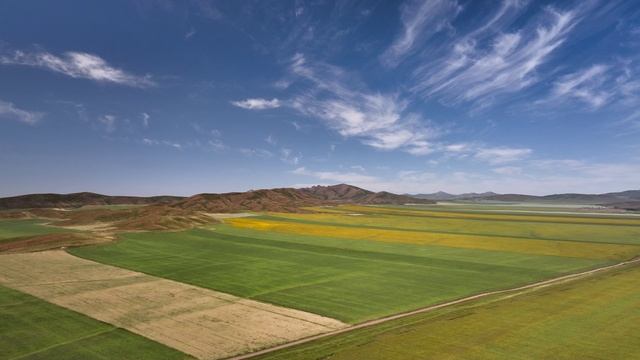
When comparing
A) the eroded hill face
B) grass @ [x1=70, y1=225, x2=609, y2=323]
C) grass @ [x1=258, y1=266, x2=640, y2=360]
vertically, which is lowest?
grass @ [x1=258, y1=266, x2=640, y2=360]

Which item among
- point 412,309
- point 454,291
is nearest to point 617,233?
point 454,291

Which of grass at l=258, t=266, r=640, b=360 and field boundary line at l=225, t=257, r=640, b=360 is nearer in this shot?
grass at l=258, t=266, r=640, b=360

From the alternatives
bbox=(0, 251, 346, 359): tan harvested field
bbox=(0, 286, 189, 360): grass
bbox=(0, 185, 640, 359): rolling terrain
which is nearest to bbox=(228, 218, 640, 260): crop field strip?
bbox=(0, 185, 640, 359): rolling terrain

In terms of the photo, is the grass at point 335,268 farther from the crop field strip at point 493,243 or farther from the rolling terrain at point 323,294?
Result: the crop field strip at point 493,243

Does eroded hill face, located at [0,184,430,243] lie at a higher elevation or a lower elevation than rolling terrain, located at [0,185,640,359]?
higher

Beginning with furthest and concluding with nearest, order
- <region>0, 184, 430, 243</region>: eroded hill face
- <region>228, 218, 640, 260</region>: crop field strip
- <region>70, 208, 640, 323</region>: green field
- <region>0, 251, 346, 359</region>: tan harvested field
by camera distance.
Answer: <region>0, 184, 430, 243</region>: eroded hill face < <region>228, 218, 640, 260</region>: crop field strip < <region>70, 208, 640, 323</region>: green field < <region>0, 251, 346, 359</region>: tan harvested field

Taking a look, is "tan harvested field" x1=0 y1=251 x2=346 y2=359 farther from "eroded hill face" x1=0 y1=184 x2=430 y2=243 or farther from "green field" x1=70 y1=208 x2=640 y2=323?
"eroded hill face" x1=0 y1=184 x2=430 y2=243

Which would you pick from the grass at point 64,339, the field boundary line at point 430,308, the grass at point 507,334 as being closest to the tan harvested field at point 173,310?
the field boundary line at point 430,308
